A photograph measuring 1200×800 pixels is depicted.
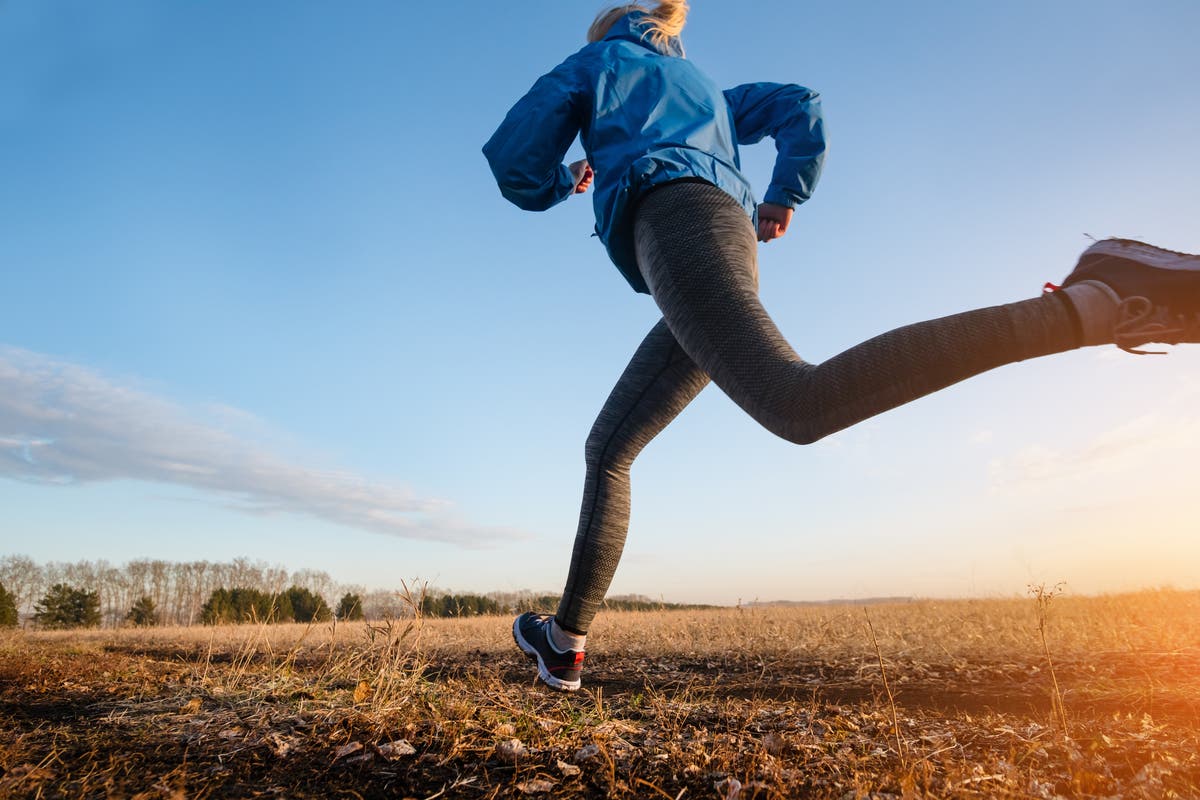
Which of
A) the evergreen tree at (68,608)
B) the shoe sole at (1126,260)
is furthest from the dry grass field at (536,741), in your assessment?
the evergreen tree at (68,608)

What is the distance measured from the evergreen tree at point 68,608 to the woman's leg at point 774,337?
48.4 metres

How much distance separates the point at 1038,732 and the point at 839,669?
106 inches

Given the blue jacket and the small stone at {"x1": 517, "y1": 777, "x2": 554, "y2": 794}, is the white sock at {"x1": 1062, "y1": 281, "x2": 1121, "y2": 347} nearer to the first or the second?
the blue jacket

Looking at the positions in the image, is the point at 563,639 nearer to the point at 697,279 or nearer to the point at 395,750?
the point at 395,750

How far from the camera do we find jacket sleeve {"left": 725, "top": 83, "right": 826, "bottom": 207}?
2.75 m

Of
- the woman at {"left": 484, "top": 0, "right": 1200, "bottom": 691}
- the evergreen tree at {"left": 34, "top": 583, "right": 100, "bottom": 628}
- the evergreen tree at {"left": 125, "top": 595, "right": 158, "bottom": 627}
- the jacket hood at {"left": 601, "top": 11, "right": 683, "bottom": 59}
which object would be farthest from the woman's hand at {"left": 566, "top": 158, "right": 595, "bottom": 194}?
the evergreen tree at {"left": 34, "top": 583, "right": 100, "bottom": 628}

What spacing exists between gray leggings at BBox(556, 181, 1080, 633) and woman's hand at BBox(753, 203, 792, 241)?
0.62 metres

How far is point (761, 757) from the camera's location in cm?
181

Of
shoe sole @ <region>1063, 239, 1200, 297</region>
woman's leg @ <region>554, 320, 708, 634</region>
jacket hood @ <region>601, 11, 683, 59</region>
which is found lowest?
woman's leg @ <region>554, 320, 708, 634</region>

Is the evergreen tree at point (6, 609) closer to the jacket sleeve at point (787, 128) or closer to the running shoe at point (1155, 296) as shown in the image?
the jacket sleeve at point (787, 128)

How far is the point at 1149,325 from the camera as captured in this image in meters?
1.58

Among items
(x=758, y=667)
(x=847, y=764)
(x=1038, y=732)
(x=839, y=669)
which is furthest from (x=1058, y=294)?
(x=758, y=667)

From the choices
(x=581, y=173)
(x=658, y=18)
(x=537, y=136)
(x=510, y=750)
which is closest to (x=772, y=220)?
(x=581, y=173)

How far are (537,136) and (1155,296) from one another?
75.8 inches
